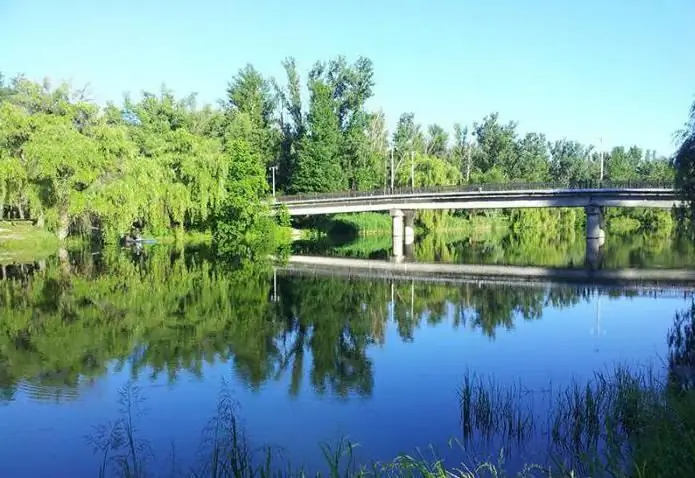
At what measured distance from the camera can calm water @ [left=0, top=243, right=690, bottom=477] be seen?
37.8 ft

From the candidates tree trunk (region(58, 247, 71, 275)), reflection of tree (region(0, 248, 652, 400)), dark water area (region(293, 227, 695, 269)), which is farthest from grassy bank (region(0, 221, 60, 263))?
dark water area (region(293, 227, 695, 269))

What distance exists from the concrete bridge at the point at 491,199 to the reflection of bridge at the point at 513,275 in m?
8.20

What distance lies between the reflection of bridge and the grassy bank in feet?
56.2

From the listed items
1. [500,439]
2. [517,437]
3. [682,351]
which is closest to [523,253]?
[682,351]

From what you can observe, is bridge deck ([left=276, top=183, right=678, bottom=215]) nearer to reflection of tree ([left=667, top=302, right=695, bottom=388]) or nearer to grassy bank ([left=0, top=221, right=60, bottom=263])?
grassy bank ([left=0, top=221, right=60, bottom=263])

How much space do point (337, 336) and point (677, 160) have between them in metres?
11.6

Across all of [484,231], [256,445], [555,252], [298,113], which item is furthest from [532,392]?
[484,231]

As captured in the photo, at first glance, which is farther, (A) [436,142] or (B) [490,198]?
(A) [436,142]

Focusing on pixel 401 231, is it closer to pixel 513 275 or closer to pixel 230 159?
pixel 230 159

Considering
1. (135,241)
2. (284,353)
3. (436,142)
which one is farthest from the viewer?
(436,142)

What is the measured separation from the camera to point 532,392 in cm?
1362

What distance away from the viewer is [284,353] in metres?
17.5

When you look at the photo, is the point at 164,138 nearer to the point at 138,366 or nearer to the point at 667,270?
the point at 667,270

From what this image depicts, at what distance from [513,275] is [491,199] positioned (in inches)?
931
